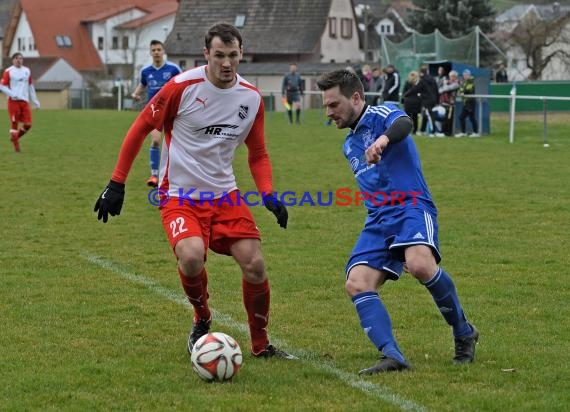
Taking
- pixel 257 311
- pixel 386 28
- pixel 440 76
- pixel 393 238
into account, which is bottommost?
pixel 257 311

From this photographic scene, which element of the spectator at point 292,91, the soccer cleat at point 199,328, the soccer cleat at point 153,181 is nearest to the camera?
the soccer cleat at point 199,328

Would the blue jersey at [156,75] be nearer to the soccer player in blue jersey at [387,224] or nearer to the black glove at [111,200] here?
the black glove at [111,200]

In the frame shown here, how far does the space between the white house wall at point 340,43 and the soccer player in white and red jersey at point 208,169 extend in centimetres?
6640

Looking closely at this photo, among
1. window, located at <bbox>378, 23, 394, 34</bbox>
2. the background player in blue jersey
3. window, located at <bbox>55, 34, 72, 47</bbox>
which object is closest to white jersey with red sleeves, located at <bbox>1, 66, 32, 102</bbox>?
the background player in blue jersey

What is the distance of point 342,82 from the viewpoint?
5.61 m

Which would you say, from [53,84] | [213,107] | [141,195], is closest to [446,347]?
[213,107]

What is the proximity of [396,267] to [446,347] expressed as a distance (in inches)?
28.4

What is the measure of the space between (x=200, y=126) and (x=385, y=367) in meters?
1.71

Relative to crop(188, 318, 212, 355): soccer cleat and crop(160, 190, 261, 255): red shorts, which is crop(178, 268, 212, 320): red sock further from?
crop(160, 190, 261, 255): red shorts

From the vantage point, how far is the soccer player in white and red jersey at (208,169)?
5.84 meters

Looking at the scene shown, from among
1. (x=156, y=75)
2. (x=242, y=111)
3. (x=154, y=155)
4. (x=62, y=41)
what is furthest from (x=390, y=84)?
(x=62, y=41)

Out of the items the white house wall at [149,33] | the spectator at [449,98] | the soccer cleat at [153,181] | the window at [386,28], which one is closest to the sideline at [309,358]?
the soccer cleat at [153,181]

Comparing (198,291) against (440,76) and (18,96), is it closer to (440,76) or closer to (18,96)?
(18,96)

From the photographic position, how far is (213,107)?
593 centimetres
